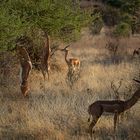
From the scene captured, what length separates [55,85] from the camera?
14.6 metres

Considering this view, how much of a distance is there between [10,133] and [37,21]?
6.84 metres

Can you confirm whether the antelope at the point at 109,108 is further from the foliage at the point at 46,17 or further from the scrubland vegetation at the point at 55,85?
the foliage at the point at 46,17

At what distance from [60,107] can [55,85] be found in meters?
3.85

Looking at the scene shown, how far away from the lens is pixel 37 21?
15.7 m

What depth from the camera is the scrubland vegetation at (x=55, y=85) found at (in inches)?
372

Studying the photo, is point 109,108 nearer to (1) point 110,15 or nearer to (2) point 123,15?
(2) point 123,15

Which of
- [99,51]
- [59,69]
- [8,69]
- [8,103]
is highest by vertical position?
[8,103]

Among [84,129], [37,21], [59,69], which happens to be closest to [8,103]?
[84,129]

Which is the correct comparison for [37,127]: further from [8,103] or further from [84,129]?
[8,103]

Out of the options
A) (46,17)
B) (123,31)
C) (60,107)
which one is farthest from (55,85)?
(123,31)

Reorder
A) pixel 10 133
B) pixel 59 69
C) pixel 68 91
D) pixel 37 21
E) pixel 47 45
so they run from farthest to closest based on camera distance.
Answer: pixel 59 69 → pixel 37 21 → pixel 47 45 → pixel 68 91 → pixel 10 133

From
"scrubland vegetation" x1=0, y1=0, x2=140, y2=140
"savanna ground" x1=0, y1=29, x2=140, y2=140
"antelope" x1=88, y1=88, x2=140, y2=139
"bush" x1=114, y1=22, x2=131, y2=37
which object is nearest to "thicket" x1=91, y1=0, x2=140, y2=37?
"bush" x1=114, y1=22, x2=131, y2=37

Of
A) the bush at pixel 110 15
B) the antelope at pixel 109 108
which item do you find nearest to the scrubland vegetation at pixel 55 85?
the antelope at pixel 109 108

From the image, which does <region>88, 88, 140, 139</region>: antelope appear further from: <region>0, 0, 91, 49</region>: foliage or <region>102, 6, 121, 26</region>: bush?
<region>102, 6, 121, 26</region>: bush
